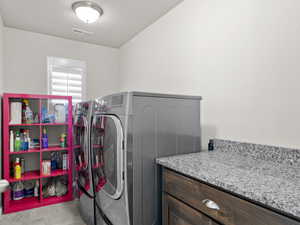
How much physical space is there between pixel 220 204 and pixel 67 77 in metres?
2.97

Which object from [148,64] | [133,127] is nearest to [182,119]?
[133,127]

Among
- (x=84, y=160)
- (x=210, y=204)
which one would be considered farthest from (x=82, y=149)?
(x=210, y=204)

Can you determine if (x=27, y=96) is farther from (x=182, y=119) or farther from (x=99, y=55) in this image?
(x=182, y=119)

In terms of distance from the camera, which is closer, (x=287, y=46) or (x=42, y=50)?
(x=287, y=46)

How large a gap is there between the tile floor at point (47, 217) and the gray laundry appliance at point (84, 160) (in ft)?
0.62

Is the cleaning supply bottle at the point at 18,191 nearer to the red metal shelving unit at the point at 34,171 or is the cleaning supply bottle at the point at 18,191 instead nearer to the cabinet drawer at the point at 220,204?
the red metal shelving unit at the point at 34,171

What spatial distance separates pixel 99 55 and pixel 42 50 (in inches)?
35.7

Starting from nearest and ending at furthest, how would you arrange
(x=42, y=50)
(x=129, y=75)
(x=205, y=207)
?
(x=205, y=207), (x=42, y=50), (x=129, y=75)

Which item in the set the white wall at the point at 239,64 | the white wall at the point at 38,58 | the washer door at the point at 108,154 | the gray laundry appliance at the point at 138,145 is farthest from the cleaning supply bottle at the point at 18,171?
the white wall at the point at 239,64

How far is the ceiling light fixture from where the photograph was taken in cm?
210

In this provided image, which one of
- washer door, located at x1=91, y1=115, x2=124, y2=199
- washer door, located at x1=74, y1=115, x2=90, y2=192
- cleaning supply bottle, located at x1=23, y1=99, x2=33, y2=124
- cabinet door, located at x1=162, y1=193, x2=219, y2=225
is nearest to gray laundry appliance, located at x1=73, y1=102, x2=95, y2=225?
washer door, located at x1=74, y1=115, x2=90, y2=192

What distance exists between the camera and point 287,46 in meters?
1.24

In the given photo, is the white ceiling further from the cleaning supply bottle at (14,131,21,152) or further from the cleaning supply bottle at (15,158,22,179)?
the cleaning supply bottle at (15,158,22,179)

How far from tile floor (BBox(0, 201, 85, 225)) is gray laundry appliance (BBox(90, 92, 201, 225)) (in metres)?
0.94
